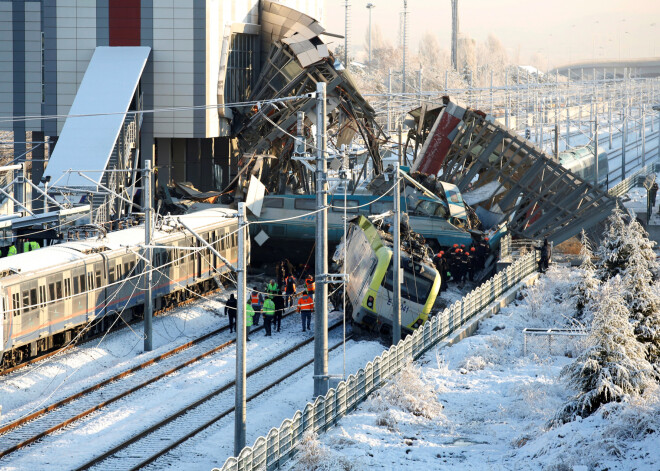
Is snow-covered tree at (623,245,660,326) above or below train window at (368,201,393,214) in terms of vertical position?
below

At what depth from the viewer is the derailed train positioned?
81.5 ft

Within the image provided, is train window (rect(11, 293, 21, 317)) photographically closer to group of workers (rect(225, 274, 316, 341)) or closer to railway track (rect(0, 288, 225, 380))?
railway track (rect(0, 288, 225, 380))

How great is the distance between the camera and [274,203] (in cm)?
4166

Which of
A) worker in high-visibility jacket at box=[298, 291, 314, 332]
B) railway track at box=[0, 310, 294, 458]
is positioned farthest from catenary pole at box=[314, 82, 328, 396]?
worker in high-visibility jacket at box=[298, 291, 314, 332]

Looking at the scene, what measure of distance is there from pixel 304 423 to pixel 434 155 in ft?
97.6

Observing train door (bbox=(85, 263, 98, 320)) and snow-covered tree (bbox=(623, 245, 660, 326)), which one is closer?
snow-covered tree (bbox=(623, 245, 660, 326))

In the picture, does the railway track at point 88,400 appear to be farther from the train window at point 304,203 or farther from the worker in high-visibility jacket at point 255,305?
the train window at point 304,203

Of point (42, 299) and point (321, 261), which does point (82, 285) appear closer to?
point (42, 299)

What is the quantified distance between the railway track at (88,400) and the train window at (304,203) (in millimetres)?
12545

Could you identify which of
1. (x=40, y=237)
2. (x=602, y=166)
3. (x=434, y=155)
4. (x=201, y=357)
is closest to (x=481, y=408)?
(x=201, y=357)

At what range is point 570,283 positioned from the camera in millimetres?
A: 36406

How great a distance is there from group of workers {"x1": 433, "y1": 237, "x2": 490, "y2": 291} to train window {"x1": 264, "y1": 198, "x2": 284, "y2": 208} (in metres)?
7.48

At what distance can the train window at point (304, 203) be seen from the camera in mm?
41000

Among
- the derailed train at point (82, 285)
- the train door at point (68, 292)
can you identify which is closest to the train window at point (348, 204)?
the derailed train at point (82, 285)
